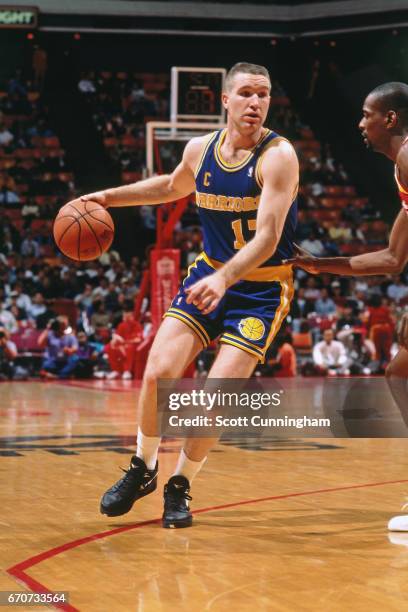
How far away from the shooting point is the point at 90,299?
1880 centimetres

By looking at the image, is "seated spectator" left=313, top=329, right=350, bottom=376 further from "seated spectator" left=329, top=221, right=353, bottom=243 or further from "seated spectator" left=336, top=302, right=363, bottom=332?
"seated spectator" left=329, top=221, right=353, bottom=243

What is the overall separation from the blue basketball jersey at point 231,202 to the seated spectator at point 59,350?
38.7 feet

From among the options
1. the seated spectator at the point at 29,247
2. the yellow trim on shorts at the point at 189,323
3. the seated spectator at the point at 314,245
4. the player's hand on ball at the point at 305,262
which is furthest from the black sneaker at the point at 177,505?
the seated spectator at the point at 314,245

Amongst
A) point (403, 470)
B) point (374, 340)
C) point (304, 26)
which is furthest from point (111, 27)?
point (403, 470)

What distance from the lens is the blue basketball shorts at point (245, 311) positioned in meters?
5.14

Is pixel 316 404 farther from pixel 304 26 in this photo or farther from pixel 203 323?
pixel 304 26

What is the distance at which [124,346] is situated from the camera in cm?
1669

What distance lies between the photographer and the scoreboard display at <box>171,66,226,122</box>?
610 inches

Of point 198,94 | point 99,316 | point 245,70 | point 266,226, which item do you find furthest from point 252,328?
point 99,316

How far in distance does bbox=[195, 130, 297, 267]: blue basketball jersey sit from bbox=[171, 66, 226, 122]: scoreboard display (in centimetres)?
1036

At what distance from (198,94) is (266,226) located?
11.1m

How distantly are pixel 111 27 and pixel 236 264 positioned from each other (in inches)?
817

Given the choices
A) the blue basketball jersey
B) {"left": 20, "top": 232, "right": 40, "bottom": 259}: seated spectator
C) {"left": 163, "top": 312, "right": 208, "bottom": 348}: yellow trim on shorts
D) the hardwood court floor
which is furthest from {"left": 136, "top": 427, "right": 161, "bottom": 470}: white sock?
{"left": 20, "top": 232, "right": 40, "bottom": 259}: seated spectator

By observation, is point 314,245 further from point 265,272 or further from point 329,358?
point 265,272
